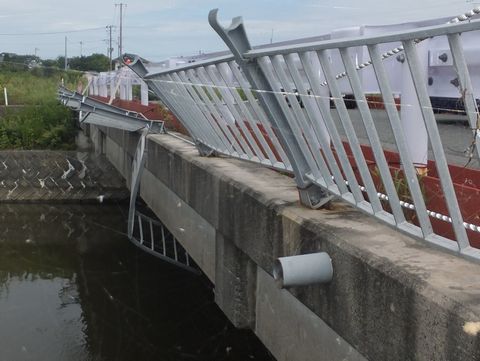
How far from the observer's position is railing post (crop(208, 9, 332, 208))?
12.3ft

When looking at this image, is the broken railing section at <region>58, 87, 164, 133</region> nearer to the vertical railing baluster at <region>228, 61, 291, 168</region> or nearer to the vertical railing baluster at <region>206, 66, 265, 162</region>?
the vertical railing baluster at <region>206, 66, 265, 162</region>

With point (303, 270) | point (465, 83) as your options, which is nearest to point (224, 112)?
point (303, 270)

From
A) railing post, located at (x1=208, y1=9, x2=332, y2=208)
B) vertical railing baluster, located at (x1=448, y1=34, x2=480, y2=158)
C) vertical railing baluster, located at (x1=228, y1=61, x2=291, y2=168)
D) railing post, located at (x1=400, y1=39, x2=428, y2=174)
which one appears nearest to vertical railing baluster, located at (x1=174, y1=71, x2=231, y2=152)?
vertical railing baluster, located at (x1=228, y1=61, x2=291, y2=168)

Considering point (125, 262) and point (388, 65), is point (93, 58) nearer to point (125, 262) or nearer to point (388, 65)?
point (125, 262)

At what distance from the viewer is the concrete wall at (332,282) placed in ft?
8.16

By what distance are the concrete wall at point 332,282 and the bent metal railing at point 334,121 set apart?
0.59 feet

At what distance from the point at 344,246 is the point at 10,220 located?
1680 centimetres

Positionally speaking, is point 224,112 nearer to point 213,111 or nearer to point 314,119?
point 213,111

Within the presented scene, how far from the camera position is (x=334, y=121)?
4.12 meters

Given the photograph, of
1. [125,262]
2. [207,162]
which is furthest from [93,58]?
[207,162]

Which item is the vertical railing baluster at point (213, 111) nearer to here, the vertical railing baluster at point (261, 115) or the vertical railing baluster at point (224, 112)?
the vertical railing baluster at point (224, 112)

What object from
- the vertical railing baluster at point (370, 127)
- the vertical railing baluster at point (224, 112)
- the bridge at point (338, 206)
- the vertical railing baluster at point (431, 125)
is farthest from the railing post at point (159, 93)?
the vertical railing baluster at point (431, 125)

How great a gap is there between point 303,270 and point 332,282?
0.19 metres

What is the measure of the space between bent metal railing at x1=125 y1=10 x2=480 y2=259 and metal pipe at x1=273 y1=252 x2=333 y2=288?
1.36 feet
